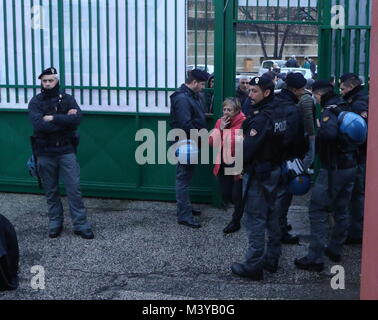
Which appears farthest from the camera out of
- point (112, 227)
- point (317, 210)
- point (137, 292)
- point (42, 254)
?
point (112, 227)

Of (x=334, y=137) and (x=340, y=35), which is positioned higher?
(x=340, y=35)

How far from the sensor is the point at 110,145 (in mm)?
8352

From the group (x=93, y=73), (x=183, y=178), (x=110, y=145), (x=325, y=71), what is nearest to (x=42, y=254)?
(x=183, y=178)

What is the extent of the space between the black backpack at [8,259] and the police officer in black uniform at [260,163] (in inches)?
78.2

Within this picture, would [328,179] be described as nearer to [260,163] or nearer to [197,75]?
[260,163]

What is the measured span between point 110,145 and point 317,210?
3.37m

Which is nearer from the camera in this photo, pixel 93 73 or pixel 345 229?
pixel 345 229

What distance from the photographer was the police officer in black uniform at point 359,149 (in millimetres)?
5984

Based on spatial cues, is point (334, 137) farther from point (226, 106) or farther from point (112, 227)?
point (112, 227)

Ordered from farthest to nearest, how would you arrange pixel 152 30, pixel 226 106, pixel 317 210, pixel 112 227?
pixel 152 30
pixel 112 227
pixel 226 106
pixel 317 210

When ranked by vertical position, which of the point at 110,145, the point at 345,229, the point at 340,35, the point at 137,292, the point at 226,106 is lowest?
the point at 137,292

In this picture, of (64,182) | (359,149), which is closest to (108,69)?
(64,182)

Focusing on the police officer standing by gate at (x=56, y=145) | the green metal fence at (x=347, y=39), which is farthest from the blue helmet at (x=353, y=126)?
the police officer standing by gate at (x=56, y=145)

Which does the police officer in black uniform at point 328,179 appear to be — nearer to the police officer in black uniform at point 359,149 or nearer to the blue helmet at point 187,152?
the police officer in black uniform at point 359,149
